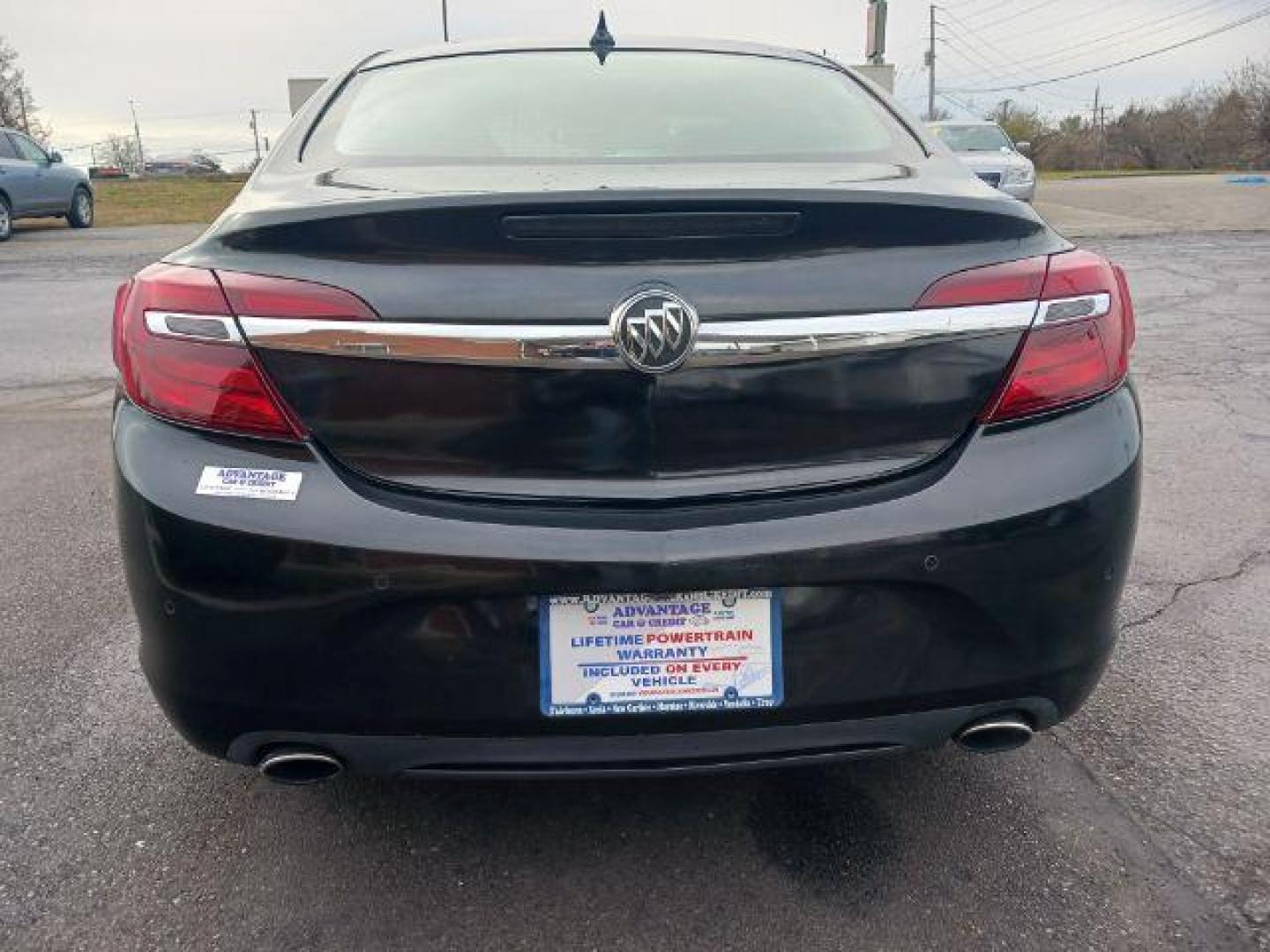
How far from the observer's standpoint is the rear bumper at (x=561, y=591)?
1715mm

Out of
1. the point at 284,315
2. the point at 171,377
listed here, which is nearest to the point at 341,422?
the point at 284,315

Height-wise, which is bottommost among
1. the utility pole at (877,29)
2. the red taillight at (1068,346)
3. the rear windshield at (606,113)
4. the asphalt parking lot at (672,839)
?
the asphalt parking lot at (672,839)

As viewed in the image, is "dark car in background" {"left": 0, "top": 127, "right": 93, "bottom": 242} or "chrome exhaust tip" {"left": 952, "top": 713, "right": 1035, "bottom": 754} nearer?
"chrome exhaust tip" {"left": 952, "top": 713, "right": 1035, "bottom": 754}

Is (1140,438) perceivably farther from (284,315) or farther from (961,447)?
(284,315)

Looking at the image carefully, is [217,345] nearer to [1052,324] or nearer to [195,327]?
[195,327]

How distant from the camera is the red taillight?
1.85 m

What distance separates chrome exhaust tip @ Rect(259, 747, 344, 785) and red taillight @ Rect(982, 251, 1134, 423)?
1241mm

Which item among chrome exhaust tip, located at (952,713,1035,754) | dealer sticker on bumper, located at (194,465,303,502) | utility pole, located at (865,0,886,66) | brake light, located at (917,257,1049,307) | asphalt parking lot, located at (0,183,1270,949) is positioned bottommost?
asphalt parking lot, located at (0,183,1270,949)

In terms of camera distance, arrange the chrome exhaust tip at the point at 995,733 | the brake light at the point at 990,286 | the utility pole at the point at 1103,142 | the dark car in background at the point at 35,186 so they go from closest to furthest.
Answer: the brake light at the point at 990,286, the chrome exhaust tip at the point at 995,733, the dark car in background at the point at 35,186, the utility pole at the point at 1103,142

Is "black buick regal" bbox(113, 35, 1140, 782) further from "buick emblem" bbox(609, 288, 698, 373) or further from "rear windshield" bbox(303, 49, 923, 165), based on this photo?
"rear windshield" bbox(303, 49, 923, 165)

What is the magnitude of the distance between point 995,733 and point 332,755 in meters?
1.14

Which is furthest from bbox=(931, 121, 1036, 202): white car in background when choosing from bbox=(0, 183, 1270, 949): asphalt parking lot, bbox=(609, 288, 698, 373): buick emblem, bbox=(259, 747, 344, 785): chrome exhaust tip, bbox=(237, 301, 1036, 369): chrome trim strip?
bbox=(259, 747, 344, 785): chrome exhaust tip

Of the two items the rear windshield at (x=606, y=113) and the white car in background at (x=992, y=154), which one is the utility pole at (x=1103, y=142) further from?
the rear windshield at (x=606, y=113)

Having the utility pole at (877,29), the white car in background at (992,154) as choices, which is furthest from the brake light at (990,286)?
the utility pole at (877,29)
